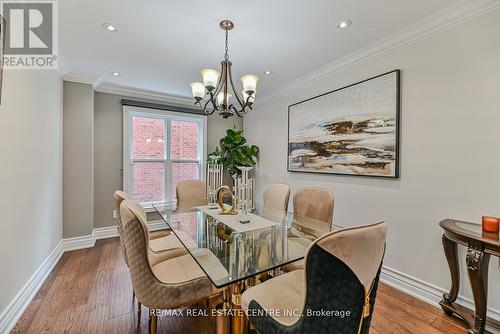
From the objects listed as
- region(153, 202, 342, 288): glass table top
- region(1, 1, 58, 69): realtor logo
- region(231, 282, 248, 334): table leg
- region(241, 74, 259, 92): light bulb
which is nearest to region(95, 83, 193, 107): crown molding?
region(1, 1, 58, 69): realtor logo

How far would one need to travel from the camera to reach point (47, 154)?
2514mm

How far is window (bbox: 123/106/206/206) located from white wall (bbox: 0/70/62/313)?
45.2 inches

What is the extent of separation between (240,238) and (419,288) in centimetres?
186

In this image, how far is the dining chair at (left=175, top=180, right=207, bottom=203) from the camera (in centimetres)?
302

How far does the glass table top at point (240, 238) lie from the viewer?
127 cm

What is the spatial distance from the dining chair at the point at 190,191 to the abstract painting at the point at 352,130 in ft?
5.13

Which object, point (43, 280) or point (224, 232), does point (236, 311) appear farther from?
point (43, 280)

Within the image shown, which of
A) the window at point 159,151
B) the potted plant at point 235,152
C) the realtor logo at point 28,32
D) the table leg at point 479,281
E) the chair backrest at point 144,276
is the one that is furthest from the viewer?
the potted plant at point 235,152

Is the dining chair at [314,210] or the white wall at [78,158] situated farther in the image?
the white wall at [78,158]

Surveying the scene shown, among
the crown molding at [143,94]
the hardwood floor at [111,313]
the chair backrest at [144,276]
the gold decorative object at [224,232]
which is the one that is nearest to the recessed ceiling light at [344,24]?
the gold decorative object at [224,232]

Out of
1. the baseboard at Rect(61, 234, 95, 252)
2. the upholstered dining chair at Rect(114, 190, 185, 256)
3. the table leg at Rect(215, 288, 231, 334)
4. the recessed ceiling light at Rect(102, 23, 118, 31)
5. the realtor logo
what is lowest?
the baseboard at Rect(61, 234, 95, 252)

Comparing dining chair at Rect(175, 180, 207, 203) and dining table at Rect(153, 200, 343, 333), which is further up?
dining chair at Rect(175, 180, 207, 203)

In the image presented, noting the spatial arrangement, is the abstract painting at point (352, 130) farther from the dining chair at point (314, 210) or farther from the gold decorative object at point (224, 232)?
the gold decorative object at point (224, 232)

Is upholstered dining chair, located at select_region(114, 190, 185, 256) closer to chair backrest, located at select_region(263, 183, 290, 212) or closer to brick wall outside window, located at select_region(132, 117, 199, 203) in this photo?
chair backrest, located at select_region(263, 183, 290, 212)
